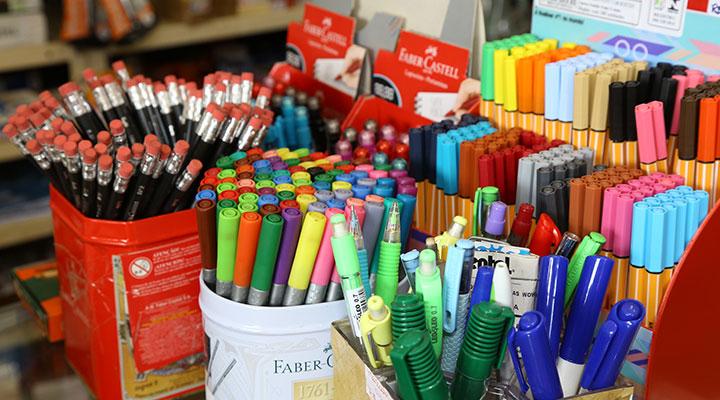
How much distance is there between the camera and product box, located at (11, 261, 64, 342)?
43.8 inches

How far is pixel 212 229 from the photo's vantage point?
2.63 feet

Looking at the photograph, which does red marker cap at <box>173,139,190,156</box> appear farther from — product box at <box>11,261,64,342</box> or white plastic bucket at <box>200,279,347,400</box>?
product box at <box>11,261,64,342</box>

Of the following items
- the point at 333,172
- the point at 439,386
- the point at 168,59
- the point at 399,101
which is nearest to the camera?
the point at 439,386

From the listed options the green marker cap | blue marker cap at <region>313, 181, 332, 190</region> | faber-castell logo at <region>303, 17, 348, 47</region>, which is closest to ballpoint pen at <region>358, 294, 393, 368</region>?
blue marker cap at <region>313, 181, 332, 190</region>

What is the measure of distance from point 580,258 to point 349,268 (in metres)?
0.19

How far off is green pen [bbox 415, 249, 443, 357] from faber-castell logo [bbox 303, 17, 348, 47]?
78 centimetres

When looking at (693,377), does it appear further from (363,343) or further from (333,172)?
(333,172)

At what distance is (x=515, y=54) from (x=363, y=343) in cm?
44

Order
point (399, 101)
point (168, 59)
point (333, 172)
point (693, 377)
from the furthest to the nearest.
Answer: point (168, 59)
point (399, 101)
point (333, 172)
point (693, 377)

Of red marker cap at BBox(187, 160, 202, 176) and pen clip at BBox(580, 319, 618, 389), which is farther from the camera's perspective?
red marker cap at BBox(187, 160, 202, 176)

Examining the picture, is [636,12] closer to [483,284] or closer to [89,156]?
[483,284]

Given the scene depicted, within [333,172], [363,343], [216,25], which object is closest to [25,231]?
[216,25]

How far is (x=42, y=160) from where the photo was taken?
0.97 m

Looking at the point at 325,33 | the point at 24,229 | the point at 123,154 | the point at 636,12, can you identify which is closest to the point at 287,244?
the point at 123,154
